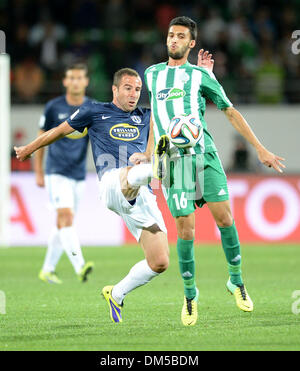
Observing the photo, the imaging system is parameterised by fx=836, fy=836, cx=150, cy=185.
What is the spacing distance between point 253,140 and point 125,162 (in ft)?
3.42

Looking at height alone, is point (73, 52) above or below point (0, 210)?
above

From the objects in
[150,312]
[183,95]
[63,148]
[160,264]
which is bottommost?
[150,312]

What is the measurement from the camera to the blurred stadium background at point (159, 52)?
16.5 meters

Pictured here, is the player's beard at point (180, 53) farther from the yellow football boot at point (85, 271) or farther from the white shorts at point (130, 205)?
the yellow football boot at point (85, 271)

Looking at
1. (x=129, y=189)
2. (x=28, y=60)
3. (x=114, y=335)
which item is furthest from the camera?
(x=28, y=60)

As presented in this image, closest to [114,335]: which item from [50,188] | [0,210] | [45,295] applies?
[45,295]

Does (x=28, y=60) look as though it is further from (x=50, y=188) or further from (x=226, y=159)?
(x=50, y=188)

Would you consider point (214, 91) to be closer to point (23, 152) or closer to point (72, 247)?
point (23, 152)

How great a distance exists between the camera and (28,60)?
652 inches

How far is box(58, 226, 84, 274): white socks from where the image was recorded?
963 centimetres

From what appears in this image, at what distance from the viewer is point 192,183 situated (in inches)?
261

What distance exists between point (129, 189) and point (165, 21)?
11.7m

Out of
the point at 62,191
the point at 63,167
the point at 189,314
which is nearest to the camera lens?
the point at 189,314

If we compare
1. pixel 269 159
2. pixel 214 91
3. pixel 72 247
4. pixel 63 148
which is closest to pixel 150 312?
pixel 269 159
